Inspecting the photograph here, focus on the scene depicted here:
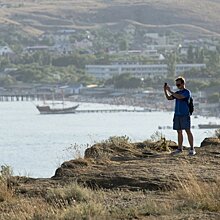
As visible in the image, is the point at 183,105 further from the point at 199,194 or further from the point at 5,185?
the point at 199,194

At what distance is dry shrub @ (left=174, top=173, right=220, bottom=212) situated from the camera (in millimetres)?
7605

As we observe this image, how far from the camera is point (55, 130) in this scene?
53625mm

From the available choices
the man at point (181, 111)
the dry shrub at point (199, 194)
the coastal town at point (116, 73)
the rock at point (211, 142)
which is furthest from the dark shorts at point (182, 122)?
the coastal town at point (116, 73)

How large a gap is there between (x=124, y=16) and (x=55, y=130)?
3820 inches

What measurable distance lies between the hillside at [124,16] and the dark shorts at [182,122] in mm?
125334

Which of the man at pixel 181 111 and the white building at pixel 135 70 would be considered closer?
the man at pixel 181 111

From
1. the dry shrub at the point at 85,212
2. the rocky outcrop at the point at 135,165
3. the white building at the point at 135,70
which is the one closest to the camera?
the dry shrub at the point at 85,212

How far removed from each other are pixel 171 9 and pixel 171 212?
141 meters

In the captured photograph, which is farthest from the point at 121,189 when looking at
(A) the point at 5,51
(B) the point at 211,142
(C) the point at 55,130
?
(A) the point at 5,51

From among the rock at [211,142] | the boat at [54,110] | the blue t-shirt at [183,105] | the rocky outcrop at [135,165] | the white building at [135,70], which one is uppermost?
the blue t-shirt at [183,105]

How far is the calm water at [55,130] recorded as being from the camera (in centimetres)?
3247

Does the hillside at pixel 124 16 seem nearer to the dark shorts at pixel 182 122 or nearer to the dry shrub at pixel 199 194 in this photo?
the dark shorts at pixel 182 122

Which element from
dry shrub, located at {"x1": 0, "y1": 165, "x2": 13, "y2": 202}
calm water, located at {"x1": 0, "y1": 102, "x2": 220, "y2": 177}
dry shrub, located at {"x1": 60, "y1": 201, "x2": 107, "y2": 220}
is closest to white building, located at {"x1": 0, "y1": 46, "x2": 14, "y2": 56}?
Answer: calm water, located at {"x1": 0, "y1": 102, "x2": 220, "y2": 177}

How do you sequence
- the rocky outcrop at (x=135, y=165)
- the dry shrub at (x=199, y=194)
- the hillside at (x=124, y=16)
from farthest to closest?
the hillside at (x=124, y=16), the rocky outcrop at (x=135, y=165), the dry shrub at (x=199, y=194)
